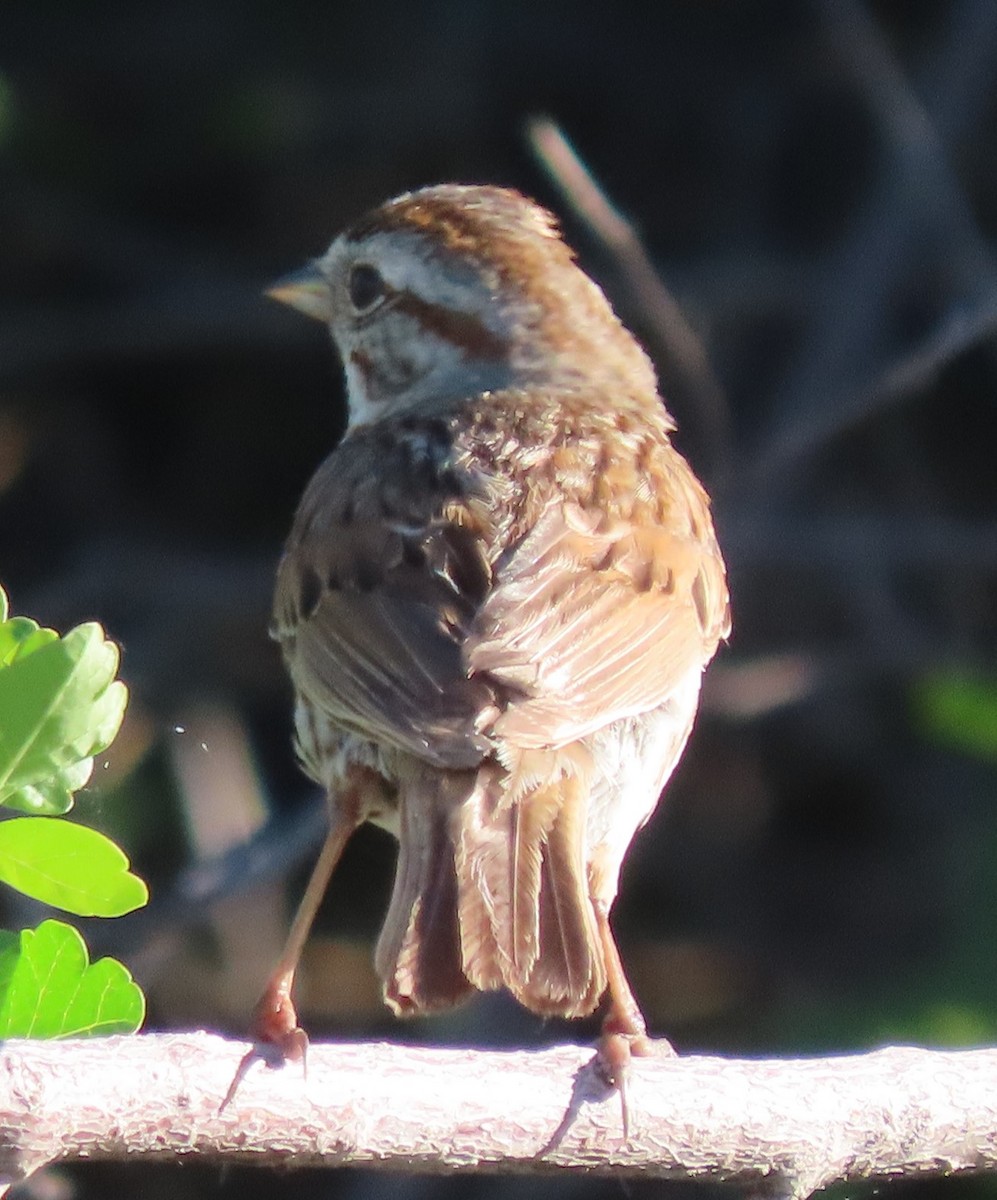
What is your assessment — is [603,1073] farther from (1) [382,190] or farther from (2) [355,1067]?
(1) [382,190]

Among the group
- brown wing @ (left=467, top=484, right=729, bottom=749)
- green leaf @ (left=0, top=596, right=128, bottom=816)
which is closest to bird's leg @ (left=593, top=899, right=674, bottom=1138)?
brown wing @ (left=467, top=484, right=729, bottom=749)

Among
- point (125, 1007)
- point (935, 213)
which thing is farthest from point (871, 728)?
point (125, 1007)

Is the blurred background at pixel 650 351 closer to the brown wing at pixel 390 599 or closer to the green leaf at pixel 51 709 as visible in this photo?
the brown wing at pixel 390 599

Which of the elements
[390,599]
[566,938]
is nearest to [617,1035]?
[566,938]

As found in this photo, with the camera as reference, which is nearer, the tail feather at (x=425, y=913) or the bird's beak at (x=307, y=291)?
the tail feather at (x=425, y=913)

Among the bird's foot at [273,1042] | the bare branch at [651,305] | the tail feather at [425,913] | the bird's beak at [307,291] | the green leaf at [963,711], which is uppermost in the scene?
→ the bare branch at [651,305]

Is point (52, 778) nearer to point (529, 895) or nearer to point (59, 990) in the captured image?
point (59, 990)

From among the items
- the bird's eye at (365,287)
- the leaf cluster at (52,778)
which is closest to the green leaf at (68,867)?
the leaf cluster at (52,778)

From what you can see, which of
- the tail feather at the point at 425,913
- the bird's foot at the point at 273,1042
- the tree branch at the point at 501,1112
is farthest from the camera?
the tail feather at the point at 425,913
